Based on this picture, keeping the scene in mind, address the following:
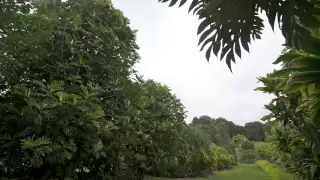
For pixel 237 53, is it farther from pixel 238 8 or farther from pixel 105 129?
pixel 105 129

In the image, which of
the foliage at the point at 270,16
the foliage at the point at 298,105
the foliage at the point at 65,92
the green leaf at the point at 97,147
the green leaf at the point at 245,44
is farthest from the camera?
the green leaf at the point at 97,147

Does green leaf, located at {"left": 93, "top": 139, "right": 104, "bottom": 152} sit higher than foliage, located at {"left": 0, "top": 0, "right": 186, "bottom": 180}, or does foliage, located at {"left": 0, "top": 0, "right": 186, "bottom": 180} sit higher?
foliage, located at {"left": 0, "top": 0, "right": 186, "bottom": 180}

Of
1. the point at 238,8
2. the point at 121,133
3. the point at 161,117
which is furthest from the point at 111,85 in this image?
the point at 238,8

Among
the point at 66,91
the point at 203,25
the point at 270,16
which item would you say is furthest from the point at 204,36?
the point at 66,91

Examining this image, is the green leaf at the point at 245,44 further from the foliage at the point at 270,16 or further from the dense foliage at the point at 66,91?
the dense foliage at the point at 66,91

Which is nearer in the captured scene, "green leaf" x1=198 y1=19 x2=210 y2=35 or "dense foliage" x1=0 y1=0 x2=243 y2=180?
"green leaf" x1=198 y1=19 x2=210 y2=35

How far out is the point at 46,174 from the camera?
6.01m

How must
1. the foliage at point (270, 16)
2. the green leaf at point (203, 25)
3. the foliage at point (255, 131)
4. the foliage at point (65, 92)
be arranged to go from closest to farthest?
the foliage at point (270, 16), the green leaf at point (203, 25), the foliage at point (65, 92), the foliage at point (255, 131)

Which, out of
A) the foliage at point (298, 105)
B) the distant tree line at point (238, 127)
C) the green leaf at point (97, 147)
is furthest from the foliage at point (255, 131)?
the green leaf at point (97, 147)

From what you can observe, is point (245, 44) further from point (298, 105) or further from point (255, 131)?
point (255, 131)

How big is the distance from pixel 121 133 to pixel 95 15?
10.5ft

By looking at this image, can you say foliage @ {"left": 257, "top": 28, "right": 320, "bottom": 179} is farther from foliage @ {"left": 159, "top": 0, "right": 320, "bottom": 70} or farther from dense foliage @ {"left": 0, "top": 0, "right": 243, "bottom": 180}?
dense foliage @ {"left": 0, "top": 0, "right": 243, "bottom": 180}

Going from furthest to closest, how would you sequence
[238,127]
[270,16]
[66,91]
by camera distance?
[238,127] < [66,91] < [270,16]

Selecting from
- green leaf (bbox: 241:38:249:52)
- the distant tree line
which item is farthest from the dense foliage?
the distant tree line
